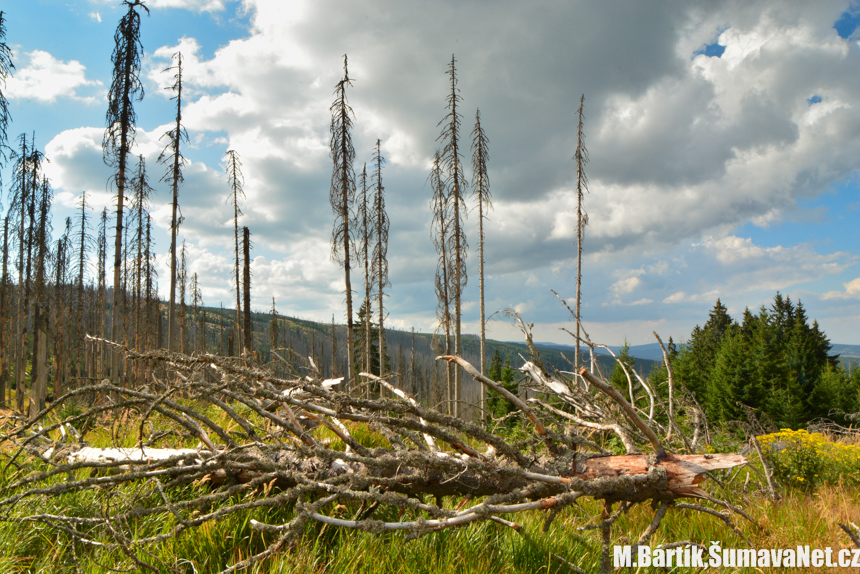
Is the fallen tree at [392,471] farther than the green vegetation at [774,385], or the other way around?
the green vegetation at [774,385]

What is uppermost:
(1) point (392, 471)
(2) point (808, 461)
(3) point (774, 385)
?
(1) point (392, 471)

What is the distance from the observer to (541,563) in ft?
8.54

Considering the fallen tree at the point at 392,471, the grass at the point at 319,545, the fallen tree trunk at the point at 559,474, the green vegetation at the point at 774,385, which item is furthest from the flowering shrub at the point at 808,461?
the green vegetation at the point at 774,385

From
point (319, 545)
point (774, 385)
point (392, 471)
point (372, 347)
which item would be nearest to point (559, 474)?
point (392, 471)

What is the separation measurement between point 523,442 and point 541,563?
2.46 ft

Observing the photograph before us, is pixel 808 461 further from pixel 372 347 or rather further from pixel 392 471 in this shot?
pixel 372 347

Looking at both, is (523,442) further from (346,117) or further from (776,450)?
(346,117)

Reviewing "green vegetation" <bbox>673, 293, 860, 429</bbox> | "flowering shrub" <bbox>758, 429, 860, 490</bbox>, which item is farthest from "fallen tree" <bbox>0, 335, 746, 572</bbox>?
"green vegetation" <bbox>673, 293, 860, 429</bbox>

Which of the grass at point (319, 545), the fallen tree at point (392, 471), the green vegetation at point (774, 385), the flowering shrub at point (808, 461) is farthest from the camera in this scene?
the green vegetation at point (774, 385)

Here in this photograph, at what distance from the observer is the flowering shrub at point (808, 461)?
599 cm

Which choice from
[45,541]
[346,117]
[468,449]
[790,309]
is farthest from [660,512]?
[790,309]

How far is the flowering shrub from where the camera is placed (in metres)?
5.99

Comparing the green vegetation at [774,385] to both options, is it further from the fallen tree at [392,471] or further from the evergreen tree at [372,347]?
the fallen tree at [392,471]

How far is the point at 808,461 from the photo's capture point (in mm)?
6105
